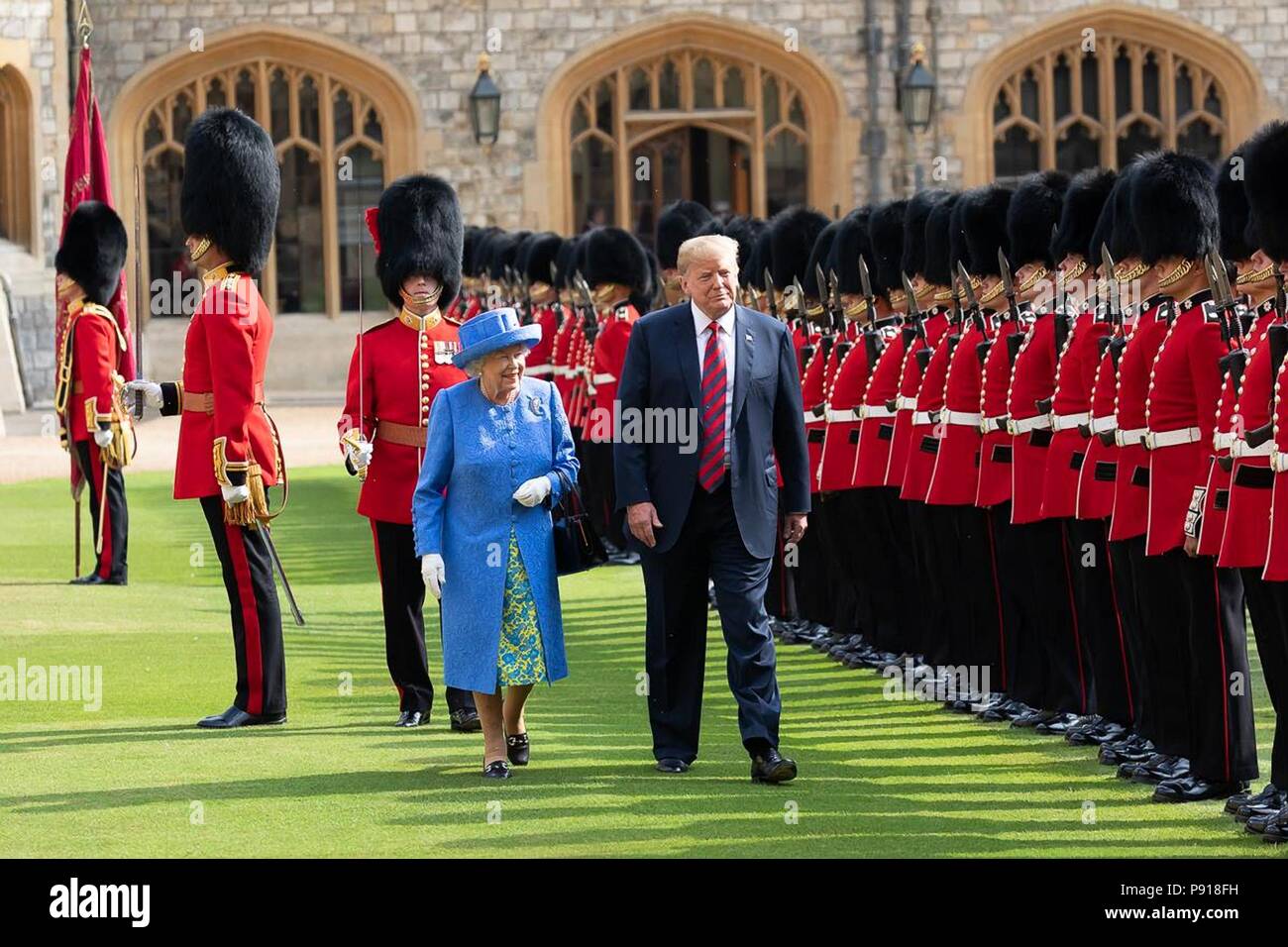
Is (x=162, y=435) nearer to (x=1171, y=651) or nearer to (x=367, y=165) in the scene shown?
(x=367, y=165)

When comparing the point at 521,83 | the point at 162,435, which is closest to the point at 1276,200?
the point at 162,435

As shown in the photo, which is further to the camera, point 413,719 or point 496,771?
point 413,719

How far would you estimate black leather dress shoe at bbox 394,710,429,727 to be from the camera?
757 cm

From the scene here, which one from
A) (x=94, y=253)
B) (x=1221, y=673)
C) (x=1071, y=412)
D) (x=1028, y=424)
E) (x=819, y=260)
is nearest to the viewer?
(x=1221, y=673)

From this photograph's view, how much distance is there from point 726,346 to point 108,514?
5.41m

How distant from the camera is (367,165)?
920 inches

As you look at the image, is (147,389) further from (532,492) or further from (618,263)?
(618,263)

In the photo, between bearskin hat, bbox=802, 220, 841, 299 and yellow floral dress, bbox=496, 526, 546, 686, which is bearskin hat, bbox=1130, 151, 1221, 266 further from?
bearskin hat, bbox=802, 220, 841, 299

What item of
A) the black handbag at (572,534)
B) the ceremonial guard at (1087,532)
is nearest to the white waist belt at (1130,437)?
the ceremonial guard at (1087,532)

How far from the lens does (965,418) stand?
7875mm

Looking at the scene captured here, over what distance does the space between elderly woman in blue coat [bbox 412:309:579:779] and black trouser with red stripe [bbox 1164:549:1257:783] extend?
64.2 inches

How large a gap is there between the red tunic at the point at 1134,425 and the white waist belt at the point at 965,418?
1301 millimetres

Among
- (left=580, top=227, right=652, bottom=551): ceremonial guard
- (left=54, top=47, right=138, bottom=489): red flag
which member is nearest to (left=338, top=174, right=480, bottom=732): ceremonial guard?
(left=54, top=47, right=138, bottom=489): red flag

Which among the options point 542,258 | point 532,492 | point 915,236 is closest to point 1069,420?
point 532,492
